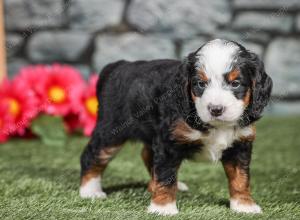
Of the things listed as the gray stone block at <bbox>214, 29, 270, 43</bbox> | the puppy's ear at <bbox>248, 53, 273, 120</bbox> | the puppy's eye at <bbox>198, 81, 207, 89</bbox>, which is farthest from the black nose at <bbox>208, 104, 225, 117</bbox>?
the gray stone block at <bbox>214, 29, 270, 43</bbox>

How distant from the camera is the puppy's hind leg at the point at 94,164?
343 centimetres

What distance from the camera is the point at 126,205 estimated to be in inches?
125

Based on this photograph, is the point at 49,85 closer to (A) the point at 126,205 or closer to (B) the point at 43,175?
(B) the point at 43,175

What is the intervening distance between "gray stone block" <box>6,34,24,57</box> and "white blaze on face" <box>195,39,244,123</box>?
4.23 m

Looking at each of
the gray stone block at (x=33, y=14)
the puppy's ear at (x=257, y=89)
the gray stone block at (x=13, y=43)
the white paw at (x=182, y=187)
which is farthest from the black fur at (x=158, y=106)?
the gray stone block at (x=13, y=43)

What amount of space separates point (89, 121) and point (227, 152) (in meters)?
Answer: 2.78

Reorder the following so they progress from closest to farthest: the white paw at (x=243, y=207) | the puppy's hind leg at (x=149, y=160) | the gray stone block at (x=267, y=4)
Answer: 1. the white paw at (x=243, y=207)
2. the puppy's hind leg at (x=149, y=160)
3. the gray stone block at (x=267, y=4)

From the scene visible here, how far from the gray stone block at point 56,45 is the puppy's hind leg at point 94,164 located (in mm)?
3404

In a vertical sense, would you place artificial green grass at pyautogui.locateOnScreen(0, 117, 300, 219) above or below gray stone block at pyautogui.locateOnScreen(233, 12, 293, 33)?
below

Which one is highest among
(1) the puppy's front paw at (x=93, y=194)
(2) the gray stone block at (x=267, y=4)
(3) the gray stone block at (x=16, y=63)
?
(2) the gray stone block at (x=267, y=4)

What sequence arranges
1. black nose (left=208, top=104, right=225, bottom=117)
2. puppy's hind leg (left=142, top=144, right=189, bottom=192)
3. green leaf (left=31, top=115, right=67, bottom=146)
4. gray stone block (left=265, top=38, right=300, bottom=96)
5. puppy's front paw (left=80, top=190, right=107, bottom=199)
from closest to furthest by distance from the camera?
black nose (left=208, top=104, right=225, bottom=117)
puppy's front paw (left=80, top=190, right=107, bottom=199)
puppy's hind leg (left=142, top=144, right=189, bottom=192)
green leaf (left=31, top=115, right=67, bottom=146)
gray stone block (left=265, top=38, right=300, bottom=96)

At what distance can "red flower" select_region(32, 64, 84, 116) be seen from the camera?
5586mm

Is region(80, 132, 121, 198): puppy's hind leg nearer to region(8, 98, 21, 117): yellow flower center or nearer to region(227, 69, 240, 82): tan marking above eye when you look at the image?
region(227, 69, 240, 82): tan marking above eye

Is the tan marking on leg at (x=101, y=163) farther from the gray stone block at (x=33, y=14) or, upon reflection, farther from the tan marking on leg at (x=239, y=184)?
the gray stone block at (x=33, y=14)
